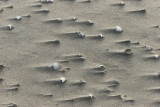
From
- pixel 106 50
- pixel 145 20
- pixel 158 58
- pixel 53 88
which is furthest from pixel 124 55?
pixel 53 88

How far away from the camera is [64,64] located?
221cm

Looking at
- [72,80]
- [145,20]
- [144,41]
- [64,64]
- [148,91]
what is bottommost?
[148,91]

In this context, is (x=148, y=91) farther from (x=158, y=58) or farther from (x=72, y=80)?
(x=72, y=80)

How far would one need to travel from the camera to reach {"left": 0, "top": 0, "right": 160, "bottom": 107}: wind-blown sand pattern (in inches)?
81.2

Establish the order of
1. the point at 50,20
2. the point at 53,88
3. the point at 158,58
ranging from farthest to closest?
the point at 50,20 → the point at 158,58 → the point at 53,88

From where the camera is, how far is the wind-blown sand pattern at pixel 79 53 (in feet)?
6.77

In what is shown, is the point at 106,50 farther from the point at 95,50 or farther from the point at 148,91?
the point at 148,91

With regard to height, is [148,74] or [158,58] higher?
[158,58]

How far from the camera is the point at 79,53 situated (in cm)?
227

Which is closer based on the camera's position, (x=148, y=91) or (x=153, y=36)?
(x=148, y=91)

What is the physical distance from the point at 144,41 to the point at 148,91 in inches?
22.8

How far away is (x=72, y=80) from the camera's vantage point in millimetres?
2131

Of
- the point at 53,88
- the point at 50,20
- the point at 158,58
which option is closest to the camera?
the point at 53,88

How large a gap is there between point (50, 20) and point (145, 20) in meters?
1.14
